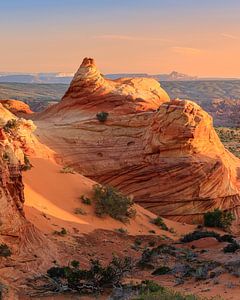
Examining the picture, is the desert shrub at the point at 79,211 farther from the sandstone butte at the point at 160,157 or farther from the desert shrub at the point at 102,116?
the desert shrub at the point at 102,116

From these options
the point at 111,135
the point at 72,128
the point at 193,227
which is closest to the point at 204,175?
the point at 193,227

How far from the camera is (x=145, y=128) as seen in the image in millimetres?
31203

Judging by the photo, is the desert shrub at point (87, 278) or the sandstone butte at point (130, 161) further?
the sandstone butte at point (130, 161)

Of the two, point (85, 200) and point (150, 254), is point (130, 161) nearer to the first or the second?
point (85, 200)

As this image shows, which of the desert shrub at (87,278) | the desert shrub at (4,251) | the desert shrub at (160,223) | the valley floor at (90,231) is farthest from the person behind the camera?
the desert shrub at (160,223)

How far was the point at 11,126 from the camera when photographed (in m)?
27.0

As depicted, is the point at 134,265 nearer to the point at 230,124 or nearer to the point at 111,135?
the point at 111,135

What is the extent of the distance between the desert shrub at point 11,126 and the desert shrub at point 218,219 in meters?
12.3

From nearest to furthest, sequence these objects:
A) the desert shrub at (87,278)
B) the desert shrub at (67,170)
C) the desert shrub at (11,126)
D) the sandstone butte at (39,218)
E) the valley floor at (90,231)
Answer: the desert shrub at (87,278), the valley floor at (90,231), the sandstone butte at (39,218), the desert shrub at (11,126), the desert shrub at (67,170)

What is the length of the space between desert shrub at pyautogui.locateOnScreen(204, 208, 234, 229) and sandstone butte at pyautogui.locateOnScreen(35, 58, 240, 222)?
93 cm

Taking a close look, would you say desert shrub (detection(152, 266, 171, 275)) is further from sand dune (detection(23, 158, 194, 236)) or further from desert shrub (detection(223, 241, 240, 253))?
sand dune (detection(23, 158, 194, 236))

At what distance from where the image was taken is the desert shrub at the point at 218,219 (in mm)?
27922

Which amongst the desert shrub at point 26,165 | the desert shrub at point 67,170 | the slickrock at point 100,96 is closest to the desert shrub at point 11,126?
the desert shrub at point 26,165

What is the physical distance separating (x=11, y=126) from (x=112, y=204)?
7.38 m
